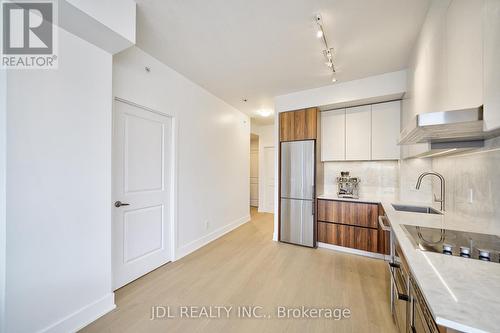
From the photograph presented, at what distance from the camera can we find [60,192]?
1455 millimetres

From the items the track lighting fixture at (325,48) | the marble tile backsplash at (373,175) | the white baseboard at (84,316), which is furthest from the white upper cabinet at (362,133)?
the white baseboard at (84,316)

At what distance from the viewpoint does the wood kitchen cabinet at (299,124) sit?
321cm

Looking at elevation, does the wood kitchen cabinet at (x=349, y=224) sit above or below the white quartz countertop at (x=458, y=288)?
below

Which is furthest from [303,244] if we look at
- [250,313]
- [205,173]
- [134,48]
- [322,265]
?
[134,48]

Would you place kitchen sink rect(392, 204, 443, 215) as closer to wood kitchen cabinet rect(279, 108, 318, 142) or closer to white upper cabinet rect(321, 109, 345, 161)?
white upper cabinet rect(321, 109, 345, 161)

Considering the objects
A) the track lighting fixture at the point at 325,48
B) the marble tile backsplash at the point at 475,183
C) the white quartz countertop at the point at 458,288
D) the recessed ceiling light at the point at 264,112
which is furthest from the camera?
the recessed ceiling light at the point at 264,112

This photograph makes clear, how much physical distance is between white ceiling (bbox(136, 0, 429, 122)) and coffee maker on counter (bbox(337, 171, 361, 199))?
5.21ft

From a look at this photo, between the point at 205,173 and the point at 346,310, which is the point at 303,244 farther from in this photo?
the point at 205,173

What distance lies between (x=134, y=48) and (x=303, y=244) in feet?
11.9

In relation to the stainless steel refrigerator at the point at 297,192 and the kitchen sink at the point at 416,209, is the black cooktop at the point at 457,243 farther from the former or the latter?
the stainless steel refrigerator at the point at 297,192

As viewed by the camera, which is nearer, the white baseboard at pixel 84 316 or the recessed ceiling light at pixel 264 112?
the white baseboard at pixel 84 316

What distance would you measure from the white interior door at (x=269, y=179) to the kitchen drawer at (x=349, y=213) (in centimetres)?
272

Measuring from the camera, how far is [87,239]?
63.4 inches

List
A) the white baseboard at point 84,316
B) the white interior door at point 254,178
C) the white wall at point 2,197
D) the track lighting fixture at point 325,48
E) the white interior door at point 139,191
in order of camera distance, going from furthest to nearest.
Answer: the white interior door at point 254,178 < the white interior door at point 139,191 < the track lighting fixture at point 325,48 < the white baseboard at point 84,316 < the white wall at point 2,197
